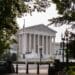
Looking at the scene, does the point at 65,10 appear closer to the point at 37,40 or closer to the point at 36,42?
the point at 37,40

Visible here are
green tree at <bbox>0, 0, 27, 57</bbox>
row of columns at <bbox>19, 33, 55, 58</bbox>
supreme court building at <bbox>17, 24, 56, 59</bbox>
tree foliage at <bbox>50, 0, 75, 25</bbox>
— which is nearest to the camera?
green tree at <bbox>0, 0, 27, 57</bbox>

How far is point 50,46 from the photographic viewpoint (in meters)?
133

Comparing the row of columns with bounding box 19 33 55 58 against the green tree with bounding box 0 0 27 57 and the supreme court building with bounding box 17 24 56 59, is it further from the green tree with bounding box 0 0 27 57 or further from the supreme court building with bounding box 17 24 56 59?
the green tree with bounding box 0 0 27 57

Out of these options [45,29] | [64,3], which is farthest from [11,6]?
→ [45,29]

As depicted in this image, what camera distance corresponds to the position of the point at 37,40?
12575 centimetres

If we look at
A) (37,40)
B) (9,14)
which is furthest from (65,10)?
(37,40)

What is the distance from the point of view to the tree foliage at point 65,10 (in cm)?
2017

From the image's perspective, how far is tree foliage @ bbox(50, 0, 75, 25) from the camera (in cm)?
2017

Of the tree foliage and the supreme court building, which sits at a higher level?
the tree foliage

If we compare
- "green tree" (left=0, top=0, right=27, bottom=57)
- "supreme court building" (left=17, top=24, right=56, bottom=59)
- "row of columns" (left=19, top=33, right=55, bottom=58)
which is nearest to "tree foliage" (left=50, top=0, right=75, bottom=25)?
"green tree" (left=0, top=0, right=27, bottom=57)

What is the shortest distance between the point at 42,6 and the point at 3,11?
2.32 m

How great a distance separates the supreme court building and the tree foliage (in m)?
95.6

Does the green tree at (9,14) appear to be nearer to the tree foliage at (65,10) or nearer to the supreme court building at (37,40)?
the tree foliage at (65,10)

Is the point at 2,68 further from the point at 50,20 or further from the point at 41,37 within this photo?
the point at 41,37
